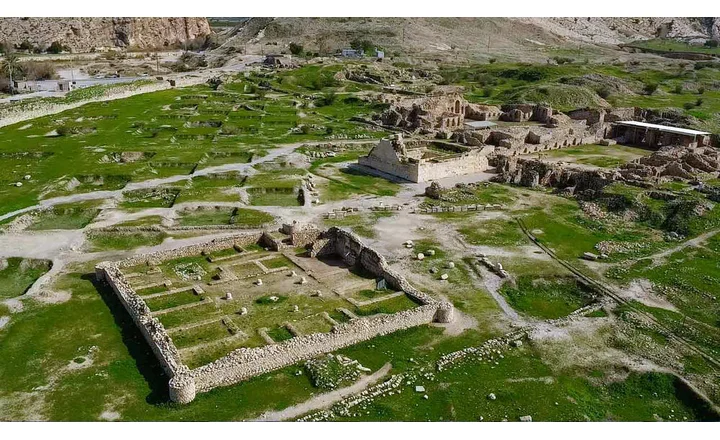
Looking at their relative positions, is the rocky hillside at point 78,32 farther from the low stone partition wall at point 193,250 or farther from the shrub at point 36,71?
the low stone partition wall at point 193,250

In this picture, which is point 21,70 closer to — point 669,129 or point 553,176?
point 553,176

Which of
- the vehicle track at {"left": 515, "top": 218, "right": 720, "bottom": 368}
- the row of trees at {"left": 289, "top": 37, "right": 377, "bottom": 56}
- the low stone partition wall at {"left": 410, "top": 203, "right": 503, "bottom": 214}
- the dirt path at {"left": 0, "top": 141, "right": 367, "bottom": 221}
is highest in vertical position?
the row of trees at {"left": 289, "top": 37, "right": 377, "bottom": 56}

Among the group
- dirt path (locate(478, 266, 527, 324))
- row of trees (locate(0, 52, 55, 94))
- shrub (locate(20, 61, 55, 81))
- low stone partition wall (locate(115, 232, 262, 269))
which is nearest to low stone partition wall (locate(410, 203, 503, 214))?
dirt path (locate(478, 266, 527, 324))

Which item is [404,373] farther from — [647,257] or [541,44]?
[541,44]

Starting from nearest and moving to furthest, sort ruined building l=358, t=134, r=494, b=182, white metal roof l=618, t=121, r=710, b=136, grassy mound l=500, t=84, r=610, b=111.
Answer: ruined building l=358, t=134, r=494, b=182, white metal roof l=618, t=121, r=710, b=136, grassy mound l=500, t=84, r=610, b=111

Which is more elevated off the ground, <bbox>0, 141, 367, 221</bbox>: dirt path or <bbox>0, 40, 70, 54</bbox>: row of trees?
<bbox>0, 40, 70, 54</bbox>: row of trees

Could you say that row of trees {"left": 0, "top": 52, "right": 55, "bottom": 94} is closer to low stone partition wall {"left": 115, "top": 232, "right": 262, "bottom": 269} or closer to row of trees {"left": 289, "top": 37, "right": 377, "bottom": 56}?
row of trees {"left": 289, "top": 37, "right": 377, "bottom": 56}
